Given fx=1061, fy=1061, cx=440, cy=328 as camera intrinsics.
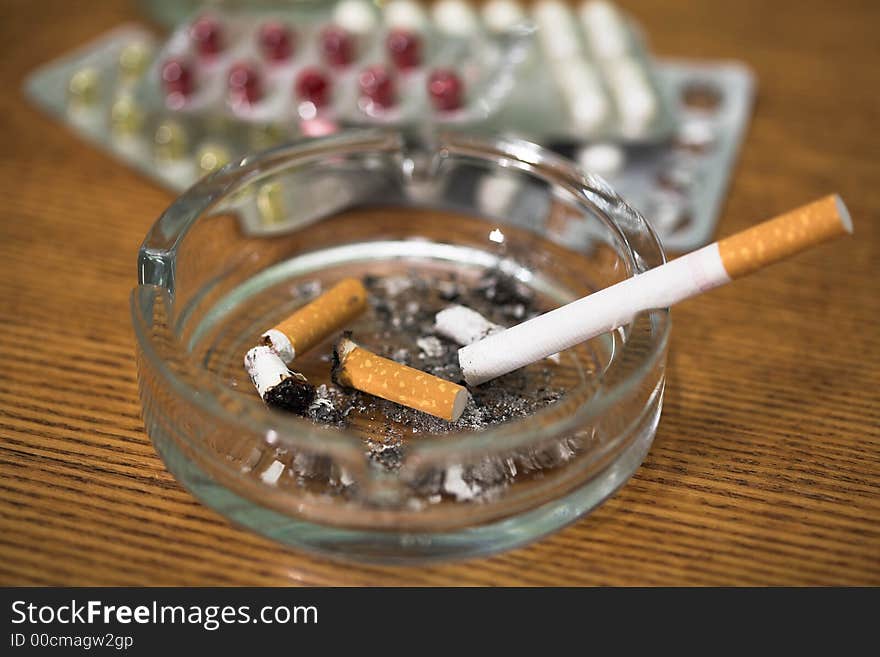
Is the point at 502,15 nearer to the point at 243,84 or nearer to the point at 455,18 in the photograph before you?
the point at 455,18

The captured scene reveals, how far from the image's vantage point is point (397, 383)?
2.57 ft

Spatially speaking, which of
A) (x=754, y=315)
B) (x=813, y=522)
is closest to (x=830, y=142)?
(x=754, y=315)

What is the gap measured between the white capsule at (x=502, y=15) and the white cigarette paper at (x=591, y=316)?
0.64 m

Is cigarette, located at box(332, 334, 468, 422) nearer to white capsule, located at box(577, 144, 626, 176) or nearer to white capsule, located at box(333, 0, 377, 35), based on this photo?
white capsule, located at box(577, 144, 626, 176)

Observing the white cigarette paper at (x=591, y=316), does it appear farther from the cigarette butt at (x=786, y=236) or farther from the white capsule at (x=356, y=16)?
the white capsule at (x=356, y=16)

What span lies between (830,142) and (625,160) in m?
0.27

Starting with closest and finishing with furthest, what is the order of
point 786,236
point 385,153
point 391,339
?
point 786,236
point 391,339
point 385,153

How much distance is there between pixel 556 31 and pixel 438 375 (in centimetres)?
61

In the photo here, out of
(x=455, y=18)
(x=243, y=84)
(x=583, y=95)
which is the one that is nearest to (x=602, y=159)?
(x=583, y=95)

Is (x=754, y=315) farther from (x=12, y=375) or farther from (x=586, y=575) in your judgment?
(x=12, y=375)

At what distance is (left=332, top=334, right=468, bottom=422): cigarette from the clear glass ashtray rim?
0.02 metres

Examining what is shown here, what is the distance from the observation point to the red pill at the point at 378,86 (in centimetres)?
113

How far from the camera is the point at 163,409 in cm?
74

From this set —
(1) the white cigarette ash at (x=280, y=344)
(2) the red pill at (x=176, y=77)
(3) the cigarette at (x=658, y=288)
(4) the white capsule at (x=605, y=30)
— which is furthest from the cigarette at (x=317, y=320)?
(4) the white capsule at (x=605, y=30)
